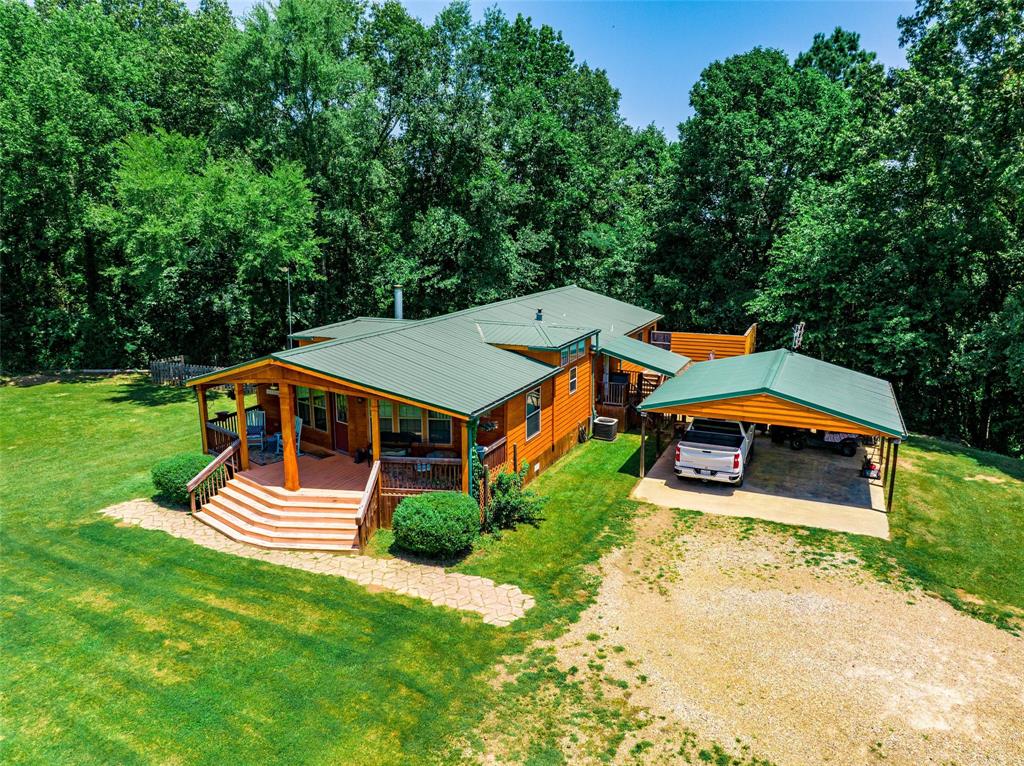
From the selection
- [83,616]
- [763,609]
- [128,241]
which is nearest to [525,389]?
[763,609]

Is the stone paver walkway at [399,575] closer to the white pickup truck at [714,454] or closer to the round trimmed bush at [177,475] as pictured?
the round trimmed bush at [177,475]

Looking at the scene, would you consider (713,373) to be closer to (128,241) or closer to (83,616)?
(83,616)

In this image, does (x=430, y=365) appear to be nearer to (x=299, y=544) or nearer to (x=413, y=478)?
(x=413, y=478)

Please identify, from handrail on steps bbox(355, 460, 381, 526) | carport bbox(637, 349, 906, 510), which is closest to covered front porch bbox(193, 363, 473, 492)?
handrail on steps bbox(355, 460, 381, 526)

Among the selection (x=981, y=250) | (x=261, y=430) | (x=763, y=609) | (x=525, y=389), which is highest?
(x=981, y=250)

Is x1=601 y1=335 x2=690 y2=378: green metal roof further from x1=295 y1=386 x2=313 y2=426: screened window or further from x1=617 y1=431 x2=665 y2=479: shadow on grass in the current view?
x1=295 y1=386 x2=313 y2=426: screened window

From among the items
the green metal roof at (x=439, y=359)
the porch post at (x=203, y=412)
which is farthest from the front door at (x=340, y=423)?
the porch post at (x=203, y=412)

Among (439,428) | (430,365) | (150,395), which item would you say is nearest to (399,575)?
(439,428)
